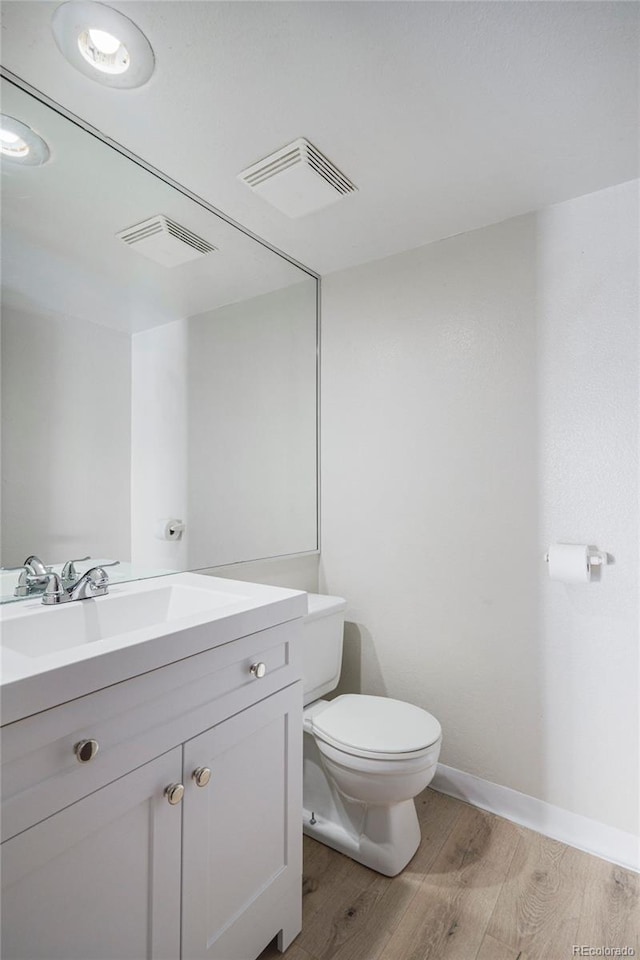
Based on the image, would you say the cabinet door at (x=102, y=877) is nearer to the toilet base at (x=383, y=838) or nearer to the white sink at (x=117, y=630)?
the white sink at (x=117, y=630)

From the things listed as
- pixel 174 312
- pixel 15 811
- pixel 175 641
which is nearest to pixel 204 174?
pixel 174 312

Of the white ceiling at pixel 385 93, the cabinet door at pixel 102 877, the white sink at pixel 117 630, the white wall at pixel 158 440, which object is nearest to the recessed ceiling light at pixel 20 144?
the white ceiling at pixel 385 93

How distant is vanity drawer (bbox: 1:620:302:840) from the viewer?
2.32 ft

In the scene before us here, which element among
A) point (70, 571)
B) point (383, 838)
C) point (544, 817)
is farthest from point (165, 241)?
point (544, 817)

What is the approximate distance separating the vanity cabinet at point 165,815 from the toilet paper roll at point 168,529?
24.9 inches

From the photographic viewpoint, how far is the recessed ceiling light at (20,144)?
4.01ft

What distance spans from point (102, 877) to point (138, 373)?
4.17ft

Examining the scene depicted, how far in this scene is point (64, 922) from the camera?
76 cm

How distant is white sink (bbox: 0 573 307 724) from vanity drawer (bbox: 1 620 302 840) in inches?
1.1

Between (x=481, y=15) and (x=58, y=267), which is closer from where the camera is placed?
(x=481, y=15)

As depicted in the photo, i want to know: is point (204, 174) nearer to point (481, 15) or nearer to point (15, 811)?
point (481, 15)

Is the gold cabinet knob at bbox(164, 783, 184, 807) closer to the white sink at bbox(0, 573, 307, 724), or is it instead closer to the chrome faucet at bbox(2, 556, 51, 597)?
the white sink at bbox(0, 573, 307, 724)

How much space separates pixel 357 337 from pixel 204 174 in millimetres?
895

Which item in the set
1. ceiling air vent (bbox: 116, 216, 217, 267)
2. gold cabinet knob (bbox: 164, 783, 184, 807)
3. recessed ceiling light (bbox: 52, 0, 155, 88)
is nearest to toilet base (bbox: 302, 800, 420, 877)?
gold cabinet knob (bbox: 164, 783, 184, 807)
